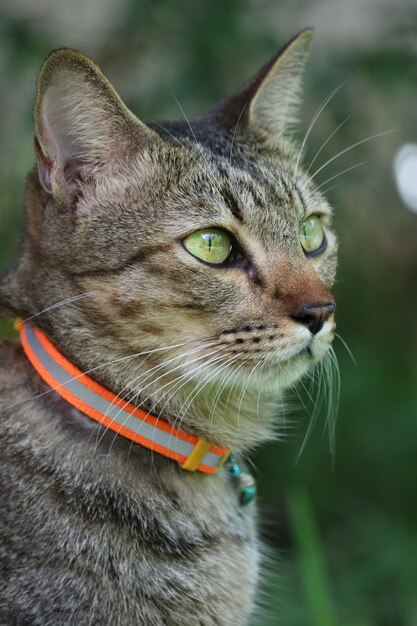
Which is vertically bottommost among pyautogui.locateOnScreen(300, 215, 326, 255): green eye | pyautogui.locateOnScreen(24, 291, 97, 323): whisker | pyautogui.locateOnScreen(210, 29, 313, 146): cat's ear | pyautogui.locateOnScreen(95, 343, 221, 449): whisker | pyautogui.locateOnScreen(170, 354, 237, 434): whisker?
pyautogui.locateOnScreen(170, 354, 237, 434): whisker

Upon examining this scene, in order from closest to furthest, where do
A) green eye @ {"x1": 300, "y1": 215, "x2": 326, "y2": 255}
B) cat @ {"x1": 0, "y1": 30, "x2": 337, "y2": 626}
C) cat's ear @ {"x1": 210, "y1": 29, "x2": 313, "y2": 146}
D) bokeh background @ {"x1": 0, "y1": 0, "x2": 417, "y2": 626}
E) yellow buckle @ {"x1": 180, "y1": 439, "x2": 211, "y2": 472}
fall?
cat @ {"x1": 0, "y1": 30, "x2": 337, "y2": 626} < yellow buckle @ {"x1": 180, "y1": 439, "x2": 211, "y2": 472} < green eye @ {"x1": 300, "y1": 215, "x2": 326, "y2": 255} < cat's ear @ {"x1": 210, "y1": 29, "x2": 313, "y2": 146} < bokeh background @ {"x1": 0, "y1": 0, "x2": 417, "y2": 626}

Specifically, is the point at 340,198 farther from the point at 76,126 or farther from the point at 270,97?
the point at 76,126

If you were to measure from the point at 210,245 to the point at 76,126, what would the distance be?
0.44 meters

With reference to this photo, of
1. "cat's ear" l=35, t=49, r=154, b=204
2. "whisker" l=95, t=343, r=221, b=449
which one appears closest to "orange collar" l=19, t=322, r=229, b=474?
"whisker" l=95, t=343, r=221, b=449

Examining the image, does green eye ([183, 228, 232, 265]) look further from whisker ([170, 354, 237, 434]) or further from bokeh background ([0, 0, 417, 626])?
bokeh background ([0, 0, 417, 626])

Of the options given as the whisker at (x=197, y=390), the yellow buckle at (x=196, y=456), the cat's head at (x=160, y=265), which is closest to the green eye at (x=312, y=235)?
the cat's head at (x=160, y=265)

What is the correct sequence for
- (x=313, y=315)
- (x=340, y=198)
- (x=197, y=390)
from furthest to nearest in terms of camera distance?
(x=340, y=198) → (x=197, y=390) → (x=313, y=315)

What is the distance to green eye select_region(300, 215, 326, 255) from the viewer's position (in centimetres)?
232

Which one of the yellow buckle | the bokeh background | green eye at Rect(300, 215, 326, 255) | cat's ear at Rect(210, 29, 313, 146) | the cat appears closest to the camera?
the cat

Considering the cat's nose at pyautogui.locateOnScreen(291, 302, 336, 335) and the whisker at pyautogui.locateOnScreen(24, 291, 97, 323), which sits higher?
the whisker at pyautogui.locateOnScreen(24, 291, 97, 323)

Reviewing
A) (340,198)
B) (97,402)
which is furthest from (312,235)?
(340,198)

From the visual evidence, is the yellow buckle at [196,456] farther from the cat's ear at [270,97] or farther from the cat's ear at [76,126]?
the cat's ear at [270,97]

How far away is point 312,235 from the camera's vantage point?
2363 mm

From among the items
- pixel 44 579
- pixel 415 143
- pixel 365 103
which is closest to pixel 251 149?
pixel 44 579
